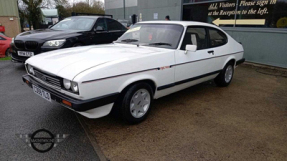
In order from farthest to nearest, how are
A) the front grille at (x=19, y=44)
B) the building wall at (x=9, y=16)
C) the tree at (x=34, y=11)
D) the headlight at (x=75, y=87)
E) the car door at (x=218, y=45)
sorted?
the tree at (x=34, y=11), the building wall at (x=9, y=16), the front grille at (x=19, y=44), the car door at (x=218, y=45), the headlight at (x=75, y=87)

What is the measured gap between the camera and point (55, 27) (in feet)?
22.7

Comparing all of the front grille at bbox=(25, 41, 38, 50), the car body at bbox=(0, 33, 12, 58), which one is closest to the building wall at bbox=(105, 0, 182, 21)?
the front grille at bbox=(25, 41, 38, 50)

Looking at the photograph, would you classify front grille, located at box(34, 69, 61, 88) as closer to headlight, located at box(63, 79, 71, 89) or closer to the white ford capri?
the white ford capri

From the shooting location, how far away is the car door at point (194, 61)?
360 cm

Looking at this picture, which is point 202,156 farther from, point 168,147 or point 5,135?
point 5,135

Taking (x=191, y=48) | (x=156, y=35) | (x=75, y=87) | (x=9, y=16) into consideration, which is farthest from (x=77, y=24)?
(x=9, y=16)

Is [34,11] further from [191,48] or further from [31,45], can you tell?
[191,48]

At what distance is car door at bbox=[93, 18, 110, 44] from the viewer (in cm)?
668

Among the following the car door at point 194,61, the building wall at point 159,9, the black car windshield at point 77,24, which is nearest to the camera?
the car door at point 194,61

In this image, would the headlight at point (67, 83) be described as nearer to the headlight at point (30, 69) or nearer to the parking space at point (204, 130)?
the parking space at point (204, 130)

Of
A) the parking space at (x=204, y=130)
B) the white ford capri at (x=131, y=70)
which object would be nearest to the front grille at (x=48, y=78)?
the white ford capri at (x=131, y=70)

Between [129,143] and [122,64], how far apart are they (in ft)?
3.36

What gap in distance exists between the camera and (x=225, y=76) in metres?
5.05

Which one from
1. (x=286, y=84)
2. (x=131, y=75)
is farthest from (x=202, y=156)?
(x=286, y=84)
